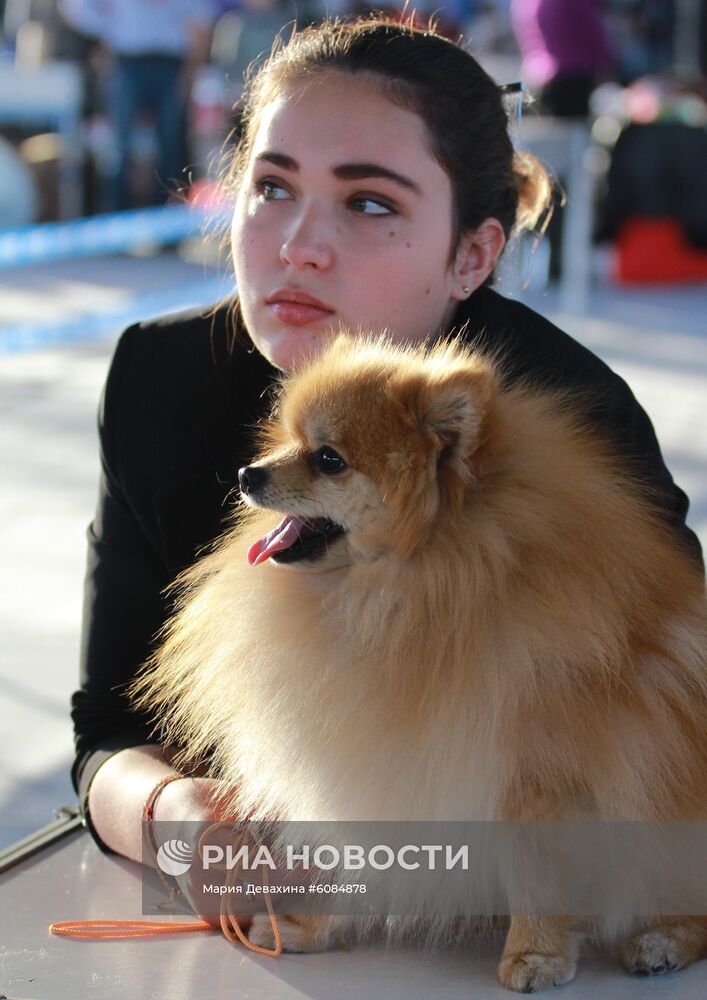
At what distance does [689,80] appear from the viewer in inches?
412

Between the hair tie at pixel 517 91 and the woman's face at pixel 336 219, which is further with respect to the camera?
the hair tie at pixel 517 91

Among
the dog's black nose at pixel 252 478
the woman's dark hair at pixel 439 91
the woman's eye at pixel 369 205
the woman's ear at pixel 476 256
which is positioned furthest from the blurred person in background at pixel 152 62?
the dog's black nose at pixel 252 478

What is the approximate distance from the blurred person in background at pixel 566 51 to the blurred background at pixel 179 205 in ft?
0.04

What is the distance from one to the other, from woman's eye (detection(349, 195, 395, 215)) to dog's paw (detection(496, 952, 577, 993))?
1034mm

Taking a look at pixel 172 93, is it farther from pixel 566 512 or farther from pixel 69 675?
pixel 566 512

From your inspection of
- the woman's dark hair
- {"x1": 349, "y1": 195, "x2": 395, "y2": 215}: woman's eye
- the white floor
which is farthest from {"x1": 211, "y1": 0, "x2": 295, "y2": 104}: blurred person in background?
{"x1": 349, "y1": 195, "x2": 395, "y2": 215}: woman's eye

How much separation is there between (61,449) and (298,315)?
318 cm

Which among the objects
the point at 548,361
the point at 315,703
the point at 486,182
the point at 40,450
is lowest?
the point at 40,450

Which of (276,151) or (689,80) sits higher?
(276,151)

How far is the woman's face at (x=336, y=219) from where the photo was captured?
1.89 metres

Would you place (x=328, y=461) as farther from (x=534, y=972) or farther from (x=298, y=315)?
(x=534, y=972)

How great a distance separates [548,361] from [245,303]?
0.47 metres

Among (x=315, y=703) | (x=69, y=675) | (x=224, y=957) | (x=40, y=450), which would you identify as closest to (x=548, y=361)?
(x=315, y=703)

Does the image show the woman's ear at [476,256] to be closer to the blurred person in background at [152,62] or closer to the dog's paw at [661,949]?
the dog's paw at [661,949]
